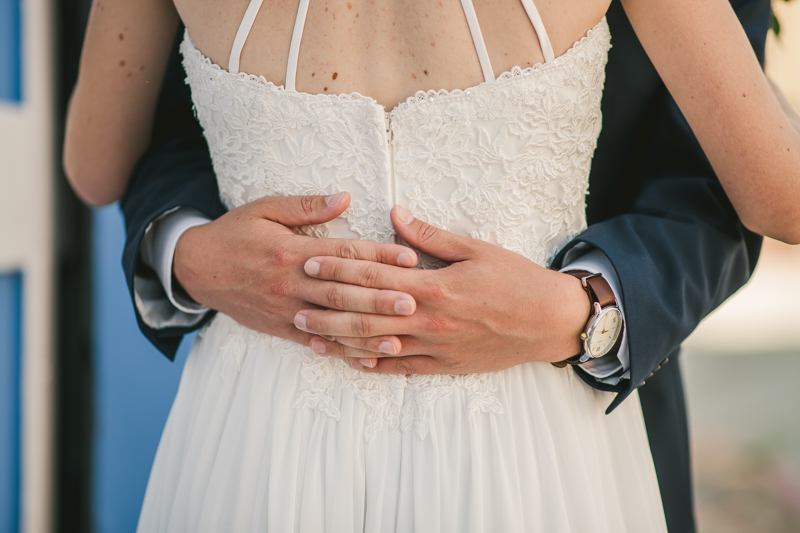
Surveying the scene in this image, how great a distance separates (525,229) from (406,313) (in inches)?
10.8

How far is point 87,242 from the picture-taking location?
7.38 feet

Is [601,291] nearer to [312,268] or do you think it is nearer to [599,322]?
[599,322]

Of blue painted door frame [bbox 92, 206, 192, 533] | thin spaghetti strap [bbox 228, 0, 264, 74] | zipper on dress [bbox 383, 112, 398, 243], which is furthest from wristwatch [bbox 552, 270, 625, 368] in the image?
blue painted door frame [bbox 92, 206, 192, 533]

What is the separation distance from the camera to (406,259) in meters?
0.87

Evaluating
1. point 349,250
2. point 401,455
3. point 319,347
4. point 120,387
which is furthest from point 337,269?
point 120,387

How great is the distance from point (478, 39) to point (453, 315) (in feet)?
1.40

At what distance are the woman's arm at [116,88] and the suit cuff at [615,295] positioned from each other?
0.97 meters

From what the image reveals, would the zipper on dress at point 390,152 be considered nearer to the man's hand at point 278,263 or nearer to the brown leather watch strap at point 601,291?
the man's hand at point 278,263

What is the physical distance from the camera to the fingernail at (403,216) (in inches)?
35.4

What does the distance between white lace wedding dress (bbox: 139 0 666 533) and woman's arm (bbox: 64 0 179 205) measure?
257 millimetres

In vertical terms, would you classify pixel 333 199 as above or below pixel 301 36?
below

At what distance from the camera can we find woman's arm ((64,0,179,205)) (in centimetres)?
117

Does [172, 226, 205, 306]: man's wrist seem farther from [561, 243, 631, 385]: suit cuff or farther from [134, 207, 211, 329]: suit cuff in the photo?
[561, 243, 631, 385]: suit cuff

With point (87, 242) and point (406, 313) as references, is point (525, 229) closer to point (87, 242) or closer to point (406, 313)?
point (406, 313)
